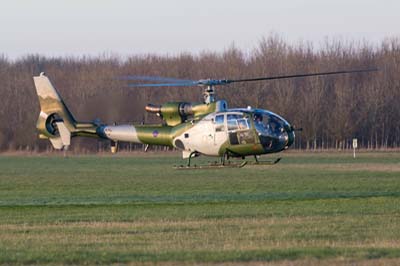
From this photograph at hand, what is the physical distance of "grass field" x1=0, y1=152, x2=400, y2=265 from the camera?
16.9 m

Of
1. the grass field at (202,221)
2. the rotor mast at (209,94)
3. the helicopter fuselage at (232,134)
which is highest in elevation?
the rotor mast at (209,94)

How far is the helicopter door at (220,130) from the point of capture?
1375 inches

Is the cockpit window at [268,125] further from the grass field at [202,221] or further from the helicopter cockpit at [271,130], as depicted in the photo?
the grass field at [202,221]

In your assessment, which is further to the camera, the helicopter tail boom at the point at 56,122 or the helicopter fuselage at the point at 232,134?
the helicopter tail boom at the point at 56,122

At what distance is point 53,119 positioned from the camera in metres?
39.1

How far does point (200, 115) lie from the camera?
35.6 metres

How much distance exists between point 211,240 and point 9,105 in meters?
73.0

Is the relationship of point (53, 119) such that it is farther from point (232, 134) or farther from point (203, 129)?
point (232, 134)

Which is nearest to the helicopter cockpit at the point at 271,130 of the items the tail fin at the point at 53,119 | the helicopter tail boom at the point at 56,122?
the helicopter tail boom at the point at 56,122

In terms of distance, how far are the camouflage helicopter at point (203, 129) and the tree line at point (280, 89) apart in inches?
1530

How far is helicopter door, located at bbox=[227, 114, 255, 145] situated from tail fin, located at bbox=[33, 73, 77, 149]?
243 inches

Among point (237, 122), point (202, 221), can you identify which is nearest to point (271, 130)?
point (237, 122)

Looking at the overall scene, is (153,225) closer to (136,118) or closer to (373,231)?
(373,231)

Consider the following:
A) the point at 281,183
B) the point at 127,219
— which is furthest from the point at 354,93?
the point at 127,219
